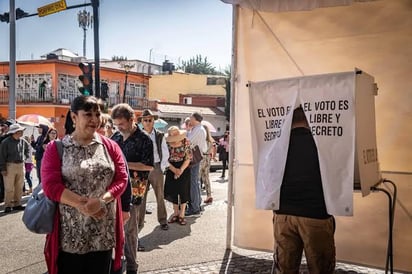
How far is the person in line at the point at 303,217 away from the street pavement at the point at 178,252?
1.93m

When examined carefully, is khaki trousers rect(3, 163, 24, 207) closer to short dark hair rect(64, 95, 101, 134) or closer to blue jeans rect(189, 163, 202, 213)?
blue jeans rect(189, 163, 202, 213)

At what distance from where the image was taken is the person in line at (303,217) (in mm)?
3146

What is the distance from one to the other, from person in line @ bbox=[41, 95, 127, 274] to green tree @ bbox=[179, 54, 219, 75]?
71.8 metres

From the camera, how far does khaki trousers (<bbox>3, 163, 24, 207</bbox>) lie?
28.5 feet

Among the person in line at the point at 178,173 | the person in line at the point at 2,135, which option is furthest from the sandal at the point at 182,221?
the person in line at the point at 2,135

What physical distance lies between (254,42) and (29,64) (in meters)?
37.2

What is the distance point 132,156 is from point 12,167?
17.9 feet

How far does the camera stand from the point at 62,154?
3068 mm

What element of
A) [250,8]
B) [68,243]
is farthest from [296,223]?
[250,8]

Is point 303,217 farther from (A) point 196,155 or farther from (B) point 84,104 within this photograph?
(A) point 196,155

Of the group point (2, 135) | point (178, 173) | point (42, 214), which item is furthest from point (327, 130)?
point (2, 135)

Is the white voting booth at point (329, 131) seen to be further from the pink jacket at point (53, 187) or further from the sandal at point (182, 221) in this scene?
the sandal at point (182, 221)

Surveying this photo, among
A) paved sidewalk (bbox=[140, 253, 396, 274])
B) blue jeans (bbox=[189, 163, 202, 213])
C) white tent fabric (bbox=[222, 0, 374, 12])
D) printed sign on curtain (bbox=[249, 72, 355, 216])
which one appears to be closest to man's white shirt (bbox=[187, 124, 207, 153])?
blue jeans (bbox=[189, 163, 202, 213])

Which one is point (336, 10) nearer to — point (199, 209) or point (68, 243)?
point (68, 243)
